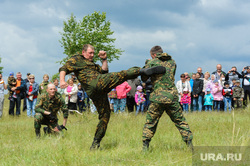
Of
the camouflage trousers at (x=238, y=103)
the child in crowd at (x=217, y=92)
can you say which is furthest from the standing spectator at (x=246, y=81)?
the child in crowd at (x=217, y=92)

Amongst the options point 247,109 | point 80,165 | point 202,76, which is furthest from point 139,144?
point 202,76

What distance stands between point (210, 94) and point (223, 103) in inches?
55.9

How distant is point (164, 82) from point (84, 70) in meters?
1.49

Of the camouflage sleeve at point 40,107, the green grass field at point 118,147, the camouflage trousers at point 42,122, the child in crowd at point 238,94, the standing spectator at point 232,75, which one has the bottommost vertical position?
the green grass field at point 118,147

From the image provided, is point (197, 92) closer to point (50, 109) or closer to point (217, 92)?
point (217, 92)

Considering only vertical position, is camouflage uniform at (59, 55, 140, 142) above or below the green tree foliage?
below

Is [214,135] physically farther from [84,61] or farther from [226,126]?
[84,61]

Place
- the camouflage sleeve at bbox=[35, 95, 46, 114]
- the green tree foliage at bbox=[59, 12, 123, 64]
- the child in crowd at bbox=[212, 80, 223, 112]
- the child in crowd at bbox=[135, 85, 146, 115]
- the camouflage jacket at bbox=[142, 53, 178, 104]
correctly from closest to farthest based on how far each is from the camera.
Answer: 1. the camouflage jacket at bbox=[142, 53, 178, 104]
2. the camouflage sleeve at bbox=[35, 95, 46, 114]
3. the child in crowd at bbox=[135, 85, 146, 115]
4. the child in crowd at bbox=[212, 80, 223, 112]
5. the green tree foliage at bbox=[59, 12, 123, 64]

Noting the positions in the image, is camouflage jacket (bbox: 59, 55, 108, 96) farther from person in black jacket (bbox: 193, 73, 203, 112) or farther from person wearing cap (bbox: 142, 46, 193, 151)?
person in black jacket (bbox: 193, 73, 203, 112)

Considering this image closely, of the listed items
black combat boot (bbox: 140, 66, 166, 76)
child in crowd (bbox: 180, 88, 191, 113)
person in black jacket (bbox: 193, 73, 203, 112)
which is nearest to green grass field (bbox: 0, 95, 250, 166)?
black combat boot (bbox: 140, 66, 166, 76)

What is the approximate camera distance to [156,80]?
16.4ft

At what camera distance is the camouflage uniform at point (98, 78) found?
189 inches

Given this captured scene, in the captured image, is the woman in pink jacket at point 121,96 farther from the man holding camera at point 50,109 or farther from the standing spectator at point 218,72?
the man holding camera at point 50,109

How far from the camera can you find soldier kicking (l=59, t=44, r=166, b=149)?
4.76 metres
